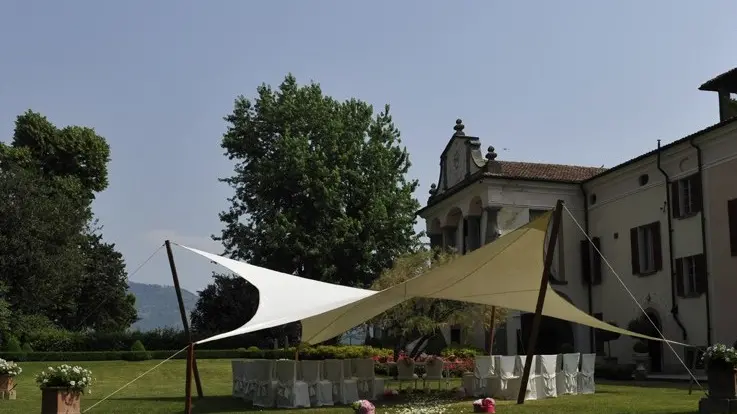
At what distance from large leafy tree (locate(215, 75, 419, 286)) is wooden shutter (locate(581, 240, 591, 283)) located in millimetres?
8119

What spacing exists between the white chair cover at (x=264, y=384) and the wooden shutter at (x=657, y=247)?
1490 centimetres

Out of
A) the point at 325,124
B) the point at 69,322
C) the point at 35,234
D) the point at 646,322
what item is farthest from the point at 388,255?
the point at 69,322

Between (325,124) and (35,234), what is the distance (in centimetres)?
1287

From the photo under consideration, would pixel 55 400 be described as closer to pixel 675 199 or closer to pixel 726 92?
pixel 675 199

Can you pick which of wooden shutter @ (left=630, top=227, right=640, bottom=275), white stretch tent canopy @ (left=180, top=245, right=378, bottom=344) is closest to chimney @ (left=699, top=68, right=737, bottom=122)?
wooden shutter @ (left=630, top=227, right=640, bottom=275)

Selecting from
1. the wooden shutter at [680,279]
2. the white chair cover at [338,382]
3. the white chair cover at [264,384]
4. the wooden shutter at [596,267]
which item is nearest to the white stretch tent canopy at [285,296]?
the white chair cover at [264,384]

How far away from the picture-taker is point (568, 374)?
1455 cm

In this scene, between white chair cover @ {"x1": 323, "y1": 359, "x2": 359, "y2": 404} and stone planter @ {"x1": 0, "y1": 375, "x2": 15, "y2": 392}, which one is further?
stone planter @ {"x1": 0, "y1": 375, "x2": 15, "y2": 392}

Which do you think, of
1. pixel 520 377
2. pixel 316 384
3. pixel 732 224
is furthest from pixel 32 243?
pixel 732 224

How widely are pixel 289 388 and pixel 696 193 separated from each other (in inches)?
571

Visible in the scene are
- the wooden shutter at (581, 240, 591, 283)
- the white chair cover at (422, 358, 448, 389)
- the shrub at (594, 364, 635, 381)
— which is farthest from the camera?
the wooden shutter at (581, 240, 591, 283)

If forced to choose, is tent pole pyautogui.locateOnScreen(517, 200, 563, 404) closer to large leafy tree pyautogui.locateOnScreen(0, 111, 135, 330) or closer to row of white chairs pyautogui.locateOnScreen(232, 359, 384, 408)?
row of white chairs pyautogui.locateOnScreen(232, 359, 384, 408)

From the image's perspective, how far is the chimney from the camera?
954 inches

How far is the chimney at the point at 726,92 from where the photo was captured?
24234 millimetres
